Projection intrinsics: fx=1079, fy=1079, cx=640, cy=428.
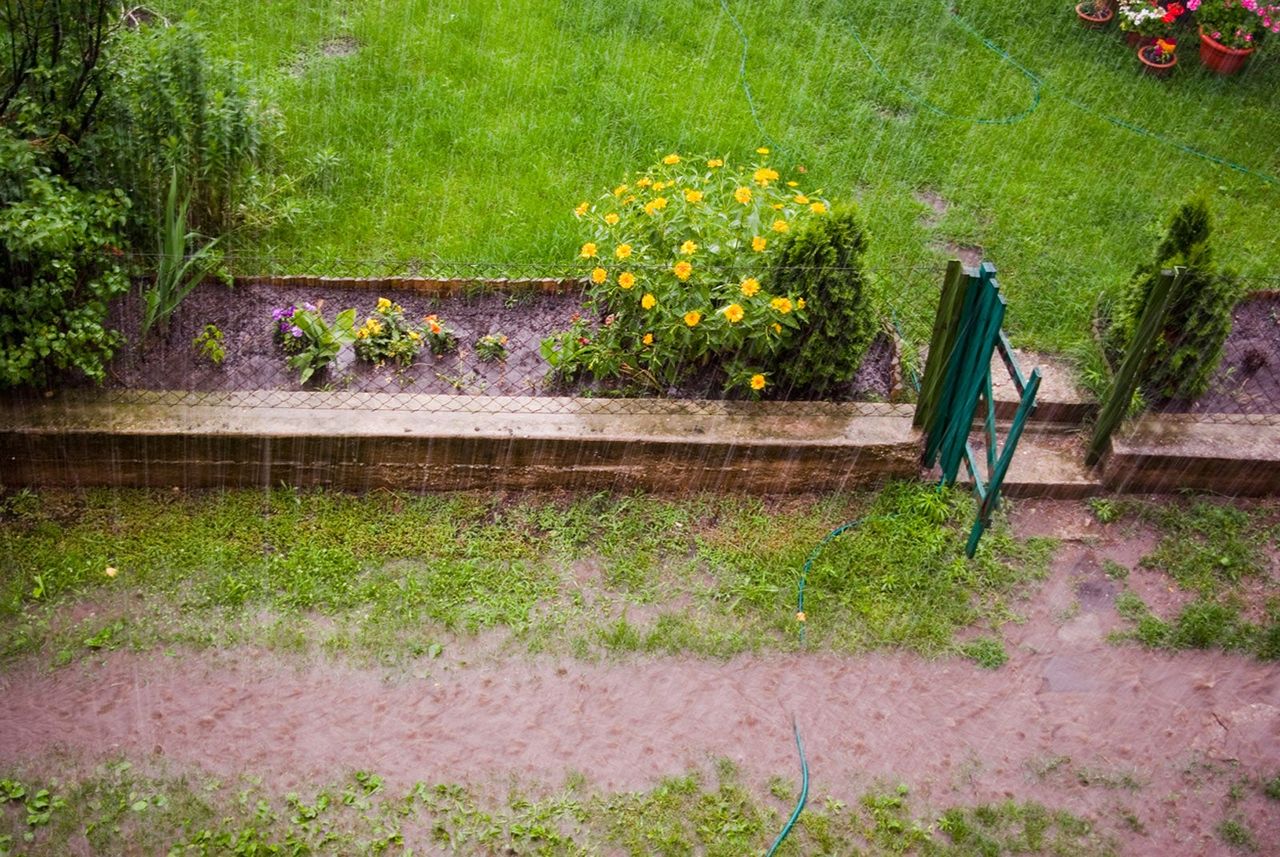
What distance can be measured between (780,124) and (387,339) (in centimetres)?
399

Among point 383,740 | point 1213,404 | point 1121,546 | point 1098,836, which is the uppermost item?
point 1213,404

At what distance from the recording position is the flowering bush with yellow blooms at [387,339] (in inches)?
235

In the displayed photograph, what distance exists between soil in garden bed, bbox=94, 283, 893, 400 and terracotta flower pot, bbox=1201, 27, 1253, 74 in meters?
5.51

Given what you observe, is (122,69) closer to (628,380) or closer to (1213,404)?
(628,380)

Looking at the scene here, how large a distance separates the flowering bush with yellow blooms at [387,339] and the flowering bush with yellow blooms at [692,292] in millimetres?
764

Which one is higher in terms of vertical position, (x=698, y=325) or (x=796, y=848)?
(x=698, y=325)

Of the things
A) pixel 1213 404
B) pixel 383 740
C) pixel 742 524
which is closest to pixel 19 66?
pixel 383 740

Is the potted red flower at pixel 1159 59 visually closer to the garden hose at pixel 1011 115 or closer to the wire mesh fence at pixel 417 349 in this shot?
the garden hose at pixel 1011 115

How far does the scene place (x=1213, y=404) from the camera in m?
6.20

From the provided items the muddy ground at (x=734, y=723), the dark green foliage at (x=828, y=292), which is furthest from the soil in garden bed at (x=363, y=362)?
the muddy ground at (x=734, y=723)

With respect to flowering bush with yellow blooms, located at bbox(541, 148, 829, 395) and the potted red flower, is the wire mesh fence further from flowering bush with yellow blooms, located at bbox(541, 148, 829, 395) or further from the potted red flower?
the potted red flower

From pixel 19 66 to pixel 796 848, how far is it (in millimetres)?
5371

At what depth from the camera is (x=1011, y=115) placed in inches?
348

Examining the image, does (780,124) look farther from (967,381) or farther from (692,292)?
(967,381)
